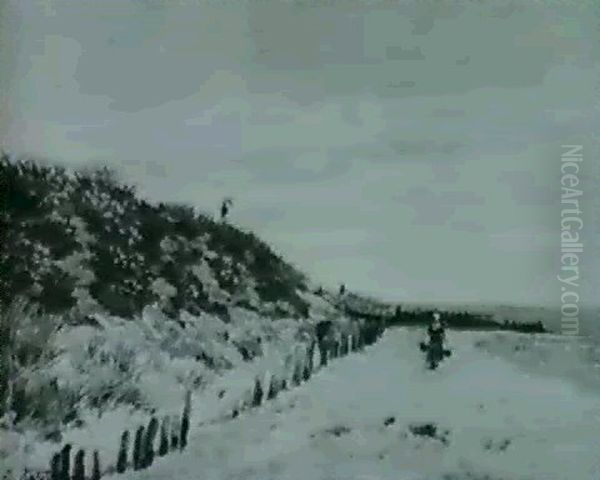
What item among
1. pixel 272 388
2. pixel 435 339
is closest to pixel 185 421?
pixel 272 388

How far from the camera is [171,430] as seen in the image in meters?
1.98

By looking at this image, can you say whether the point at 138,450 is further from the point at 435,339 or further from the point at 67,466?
the point at 435,339

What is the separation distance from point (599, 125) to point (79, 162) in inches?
33.4

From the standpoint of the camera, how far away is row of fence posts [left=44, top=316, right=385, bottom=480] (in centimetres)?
197

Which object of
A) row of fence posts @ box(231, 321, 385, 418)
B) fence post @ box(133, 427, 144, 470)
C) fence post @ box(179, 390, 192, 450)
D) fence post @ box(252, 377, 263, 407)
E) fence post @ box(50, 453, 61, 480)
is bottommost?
fence post @ box(50, 453, 61, 480)

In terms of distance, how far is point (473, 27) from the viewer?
2004mm

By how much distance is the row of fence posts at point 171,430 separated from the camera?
1.97 m

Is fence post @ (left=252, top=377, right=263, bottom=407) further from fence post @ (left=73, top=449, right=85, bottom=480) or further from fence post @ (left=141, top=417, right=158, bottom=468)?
fence post @ (left=73, top=449, right=85, bottom=480)

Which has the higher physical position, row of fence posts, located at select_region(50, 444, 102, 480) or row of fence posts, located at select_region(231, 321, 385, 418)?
row of fence posts, located at select_region(231, 321, 385, 418)

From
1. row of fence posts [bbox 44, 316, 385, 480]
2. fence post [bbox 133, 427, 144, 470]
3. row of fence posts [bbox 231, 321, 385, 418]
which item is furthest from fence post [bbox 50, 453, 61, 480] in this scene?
row of fence posts [bbox 231, 321, 385, 418]

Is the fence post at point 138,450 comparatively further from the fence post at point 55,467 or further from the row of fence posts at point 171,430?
the fence post at point 55,467

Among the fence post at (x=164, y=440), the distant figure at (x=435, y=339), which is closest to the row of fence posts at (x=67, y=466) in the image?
the fence post at (x=164, y=440)

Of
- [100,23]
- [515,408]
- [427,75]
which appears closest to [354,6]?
[427,75]

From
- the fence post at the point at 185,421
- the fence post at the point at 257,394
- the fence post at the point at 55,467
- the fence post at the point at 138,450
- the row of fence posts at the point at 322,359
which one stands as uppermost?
the row of fence posts at the point at 322,359
